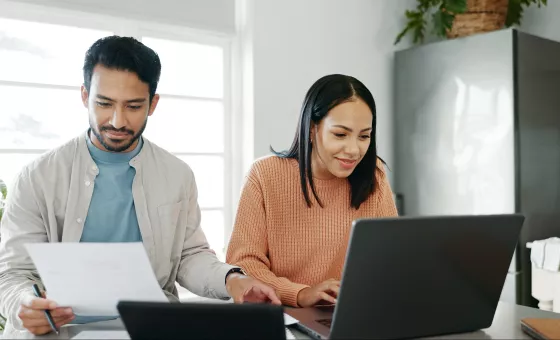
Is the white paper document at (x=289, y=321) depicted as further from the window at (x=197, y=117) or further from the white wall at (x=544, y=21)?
the white wall at (x=544, y=21)

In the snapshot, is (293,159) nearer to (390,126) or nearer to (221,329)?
(221,329)

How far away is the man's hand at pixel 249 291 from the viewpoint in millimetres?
1115

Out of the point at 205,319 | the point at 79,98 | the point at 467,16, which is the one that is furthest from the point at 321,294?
the point at 467,16

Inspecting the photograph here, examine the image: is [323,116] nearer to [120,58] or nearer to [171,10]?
[120,58]

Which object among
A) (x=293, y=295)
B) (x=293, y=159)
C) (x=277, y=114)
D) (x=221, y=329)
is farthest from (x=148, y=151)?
(x=277, y=114)

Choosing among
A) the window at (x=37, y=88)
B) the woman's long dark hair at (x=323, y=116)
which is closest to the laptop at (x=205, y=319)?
the woman's long dark hair at (x=323, y=116)

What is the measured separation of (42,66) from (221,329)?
Answer: 1952 mm

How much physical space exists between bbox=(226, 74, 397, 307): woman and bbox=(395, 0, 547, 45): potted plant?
5.42ft

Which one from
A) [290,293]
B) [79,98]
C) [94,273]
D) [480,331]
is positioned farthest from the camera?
[79,98]

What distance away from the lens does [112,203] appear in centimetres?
131

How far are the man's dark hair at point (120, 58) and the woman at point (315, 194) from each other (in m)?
0.41

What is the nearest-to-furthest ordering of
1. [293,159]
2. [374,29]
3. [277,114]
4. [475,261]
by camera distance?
[475,261] < [293,159] < [277,114] < [374,29]

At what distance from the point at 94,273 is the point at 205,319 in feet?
0.72

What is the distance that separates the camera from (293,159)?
1540 millimetres
